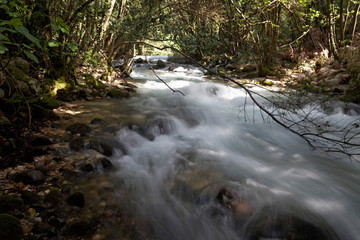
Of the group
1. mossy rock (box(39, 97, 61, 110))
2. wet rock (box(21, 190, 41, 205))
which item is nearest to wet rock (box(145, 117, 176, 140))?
mossy rock (box(39, 97, 61, 110))

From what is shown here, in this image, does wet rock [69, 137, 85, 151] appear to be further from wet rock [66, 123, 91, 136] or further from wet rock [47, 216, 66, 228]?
wet rock [47, 216, 66, 228]

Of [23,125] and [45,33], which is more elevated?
[45,33]

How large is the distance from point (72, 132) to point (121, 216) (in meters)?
2.32

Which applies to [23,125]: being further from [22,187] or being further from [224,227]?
[224,227]

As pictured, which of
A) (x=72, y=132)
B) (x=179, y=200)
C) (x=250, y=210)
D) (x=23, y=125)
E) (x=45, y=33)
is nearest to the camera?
(x=250, y=210)

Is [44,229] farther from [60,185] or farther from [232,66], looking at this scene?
[232,66]

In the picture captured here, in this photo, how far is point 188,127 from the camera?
6113 mm

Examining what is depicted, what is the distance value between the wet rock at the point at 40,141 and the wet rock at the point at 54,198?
49.0 inches

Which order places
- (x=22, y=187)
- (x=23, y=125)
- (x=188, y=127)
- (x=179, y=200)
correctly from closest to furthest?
(x=22, y=187) < (x=179, y=200) < (x=23, y=125) < (x=188, y=127)

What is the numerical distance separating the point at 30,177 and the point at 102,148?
1.34 metres

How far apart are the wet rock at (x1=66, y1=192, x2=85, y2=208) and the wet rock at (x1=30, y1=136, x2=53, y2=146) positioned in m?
1.39

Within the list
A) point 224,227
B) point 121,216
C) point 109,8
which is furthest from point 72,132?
point 109,8

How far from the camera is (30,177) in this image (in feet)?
9.34

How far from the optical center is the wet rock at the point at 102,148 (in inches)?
158
